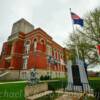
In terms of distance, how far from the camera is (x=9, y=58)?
113ft

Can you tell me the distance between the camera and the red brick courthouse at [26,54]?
30016mm

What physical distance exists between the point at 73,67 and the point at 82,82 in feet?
6.93

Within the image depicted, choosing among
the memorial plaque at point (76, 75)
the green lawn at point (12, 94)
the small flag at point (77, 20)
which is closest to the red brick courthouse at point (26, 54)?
the small flag at point (77, 20)

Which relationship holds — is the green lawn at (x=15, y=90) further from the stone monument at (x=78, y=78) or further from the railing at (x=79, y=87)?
the stone monument at (x=78, y=78)

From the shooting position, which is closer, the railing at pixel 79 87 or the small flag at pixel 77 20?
the railing at pixel 79 87

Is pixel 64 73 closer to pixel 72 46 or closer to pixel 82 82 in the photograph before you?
pixel 72 46

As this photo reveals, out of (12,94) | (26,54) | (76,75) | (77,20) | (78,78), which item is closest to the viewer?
(12,94)

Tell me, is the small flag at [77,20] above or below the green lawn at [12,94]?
above

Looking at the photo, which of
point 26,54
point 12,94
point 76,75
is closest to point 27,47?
point 26,54

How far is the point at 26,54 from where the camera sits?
3269cm

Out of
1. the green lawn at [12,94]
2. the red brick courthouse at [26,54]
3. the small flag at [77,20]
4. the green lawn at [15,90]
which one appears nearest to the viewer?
the green lawn at [12,94]

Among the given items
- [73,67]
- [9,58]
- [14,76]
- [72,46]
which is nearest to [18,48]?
[9,58]

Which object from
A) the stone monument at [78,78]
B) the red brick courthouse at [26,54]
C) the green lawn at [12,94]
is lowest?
the green lawn at [12,94]

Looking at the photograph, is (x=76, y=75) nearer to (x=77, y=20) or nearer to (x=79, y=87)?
(x=79, y=87)
